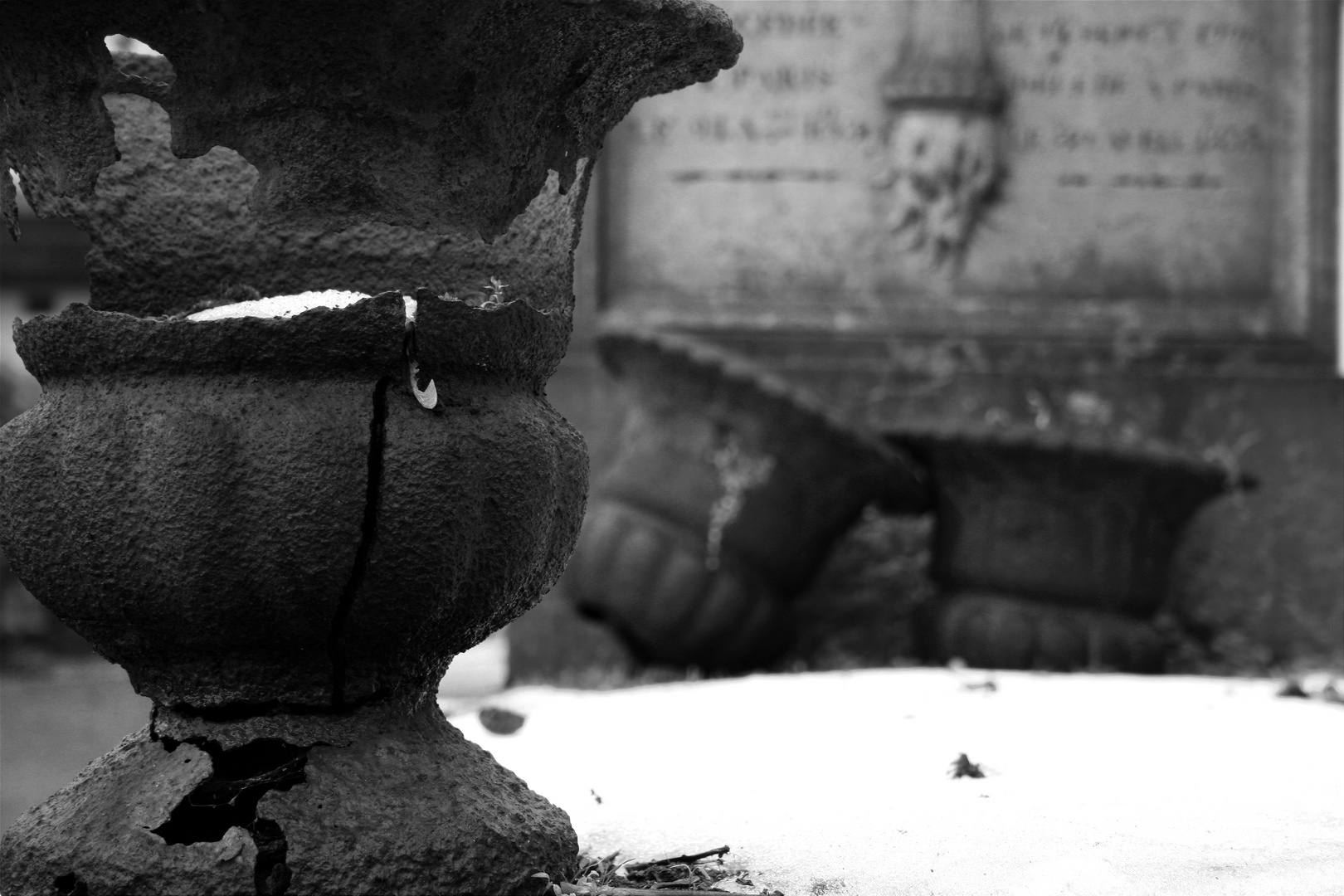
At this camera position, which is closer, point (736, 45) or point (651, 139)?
point (736, 45)

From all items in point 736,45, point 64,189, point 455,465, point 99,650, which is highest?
point 736,45

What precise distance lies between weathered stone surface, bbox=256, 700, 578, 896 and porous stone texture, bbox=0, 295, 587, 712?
93 millimetres

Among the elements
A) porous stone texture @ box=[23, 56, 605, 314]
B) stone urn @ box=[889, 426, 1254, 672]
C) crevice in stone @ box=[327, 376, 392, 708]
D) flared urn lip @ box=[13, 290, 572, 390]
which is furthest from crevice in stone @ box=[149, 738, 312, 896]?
stone urn @ box=[889, 426, 1254, 672]

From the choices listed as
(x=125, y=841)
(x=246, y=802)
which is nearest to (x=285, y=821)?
(x=246, y=802)

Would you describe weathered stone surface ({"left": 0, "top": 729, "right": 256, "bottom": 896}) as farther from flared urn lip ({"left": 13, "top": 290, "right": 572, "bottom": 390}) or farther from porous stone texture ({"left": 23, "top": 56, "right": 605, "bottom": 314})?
porous stone texture ({"left": 23, "top": 56, "right": 605, "bottom": 314})

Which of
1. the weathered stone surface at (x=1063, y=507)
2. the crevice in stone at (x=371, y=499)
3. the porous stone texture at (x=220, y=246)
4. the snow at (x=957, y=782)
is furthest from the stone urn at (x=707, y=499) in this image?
the crevice in stone at (x=371, y=499)

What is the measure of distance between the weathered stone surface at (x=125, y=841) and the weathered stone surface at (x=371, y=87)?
701 millimetres

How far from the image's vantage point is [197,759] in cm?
179

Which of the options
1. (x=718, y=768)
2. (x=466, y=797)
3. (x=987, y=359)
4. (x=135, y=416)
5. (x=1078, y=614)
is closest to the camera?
(x=135, y=416)

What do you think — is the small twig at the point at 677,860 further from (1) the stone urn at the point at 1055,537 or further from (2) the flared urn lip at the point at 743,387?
(1) the stone urn at the point at 1055,537

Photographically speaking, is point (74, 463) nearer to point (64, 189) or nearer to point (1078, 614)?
point (64, 189)

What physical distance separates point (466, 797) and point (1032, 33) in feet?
14.3

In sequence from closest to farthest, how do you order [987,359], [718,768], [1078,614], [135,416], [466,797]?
[135,416] < [466,797] < [718,768] < [1078,614] < [987,359]

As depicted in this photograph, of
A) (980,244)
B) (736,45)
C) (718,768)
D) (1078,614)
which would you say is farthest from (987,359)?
(736,45)
